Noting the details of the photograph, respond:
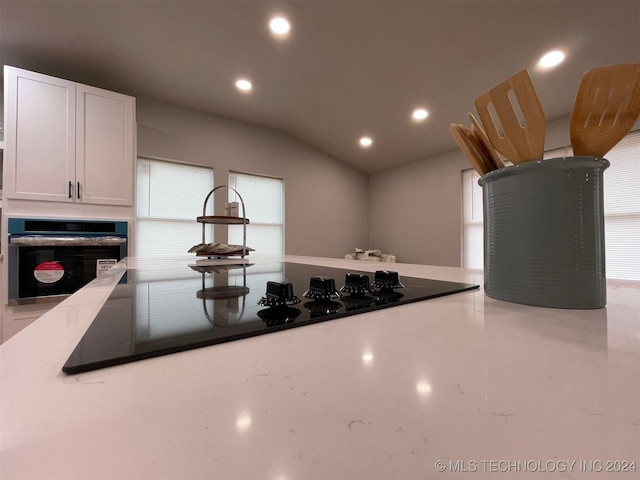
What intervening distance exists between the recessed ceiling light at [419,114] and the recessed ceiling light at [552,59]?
0.93 meters

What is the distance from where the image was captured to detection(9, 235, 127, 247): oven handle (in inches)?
67.9

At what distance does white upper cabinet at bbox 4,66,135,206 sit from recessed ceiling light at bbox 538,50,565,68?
10.1 ft

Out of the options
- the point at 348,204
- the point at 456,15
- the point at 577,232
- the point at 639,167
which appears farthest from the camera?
the point at 348,204

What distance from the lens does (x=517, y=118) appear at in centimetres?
39

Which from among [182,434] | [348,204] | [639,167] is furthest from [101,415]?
[348,204]

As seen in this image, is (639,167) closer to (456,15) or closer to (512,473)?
(456,15)

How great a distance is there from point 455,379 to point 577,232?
331 mm

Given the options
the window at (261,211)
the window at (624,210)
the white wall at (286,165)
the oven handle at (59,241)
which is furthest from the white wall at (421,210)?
Answer: the oven handle at (59,241)

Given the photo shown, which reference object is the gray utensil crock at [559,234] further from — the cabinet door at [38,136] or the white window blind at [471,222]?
the white window blind at [471,222]

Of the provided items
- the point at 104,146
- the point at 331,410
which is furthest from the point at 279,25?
the point at 331,410

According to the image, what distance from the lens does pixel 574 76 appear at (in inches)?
81.1

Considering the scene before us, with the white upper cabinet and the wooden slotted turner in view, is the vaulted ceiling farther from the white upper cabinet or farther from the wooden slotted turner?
the wooden slotted turner

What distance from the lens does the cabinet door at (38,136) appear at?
1796 millimetres

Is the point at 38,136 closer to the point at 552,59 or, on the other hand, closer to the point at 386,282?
the point at 386,282
